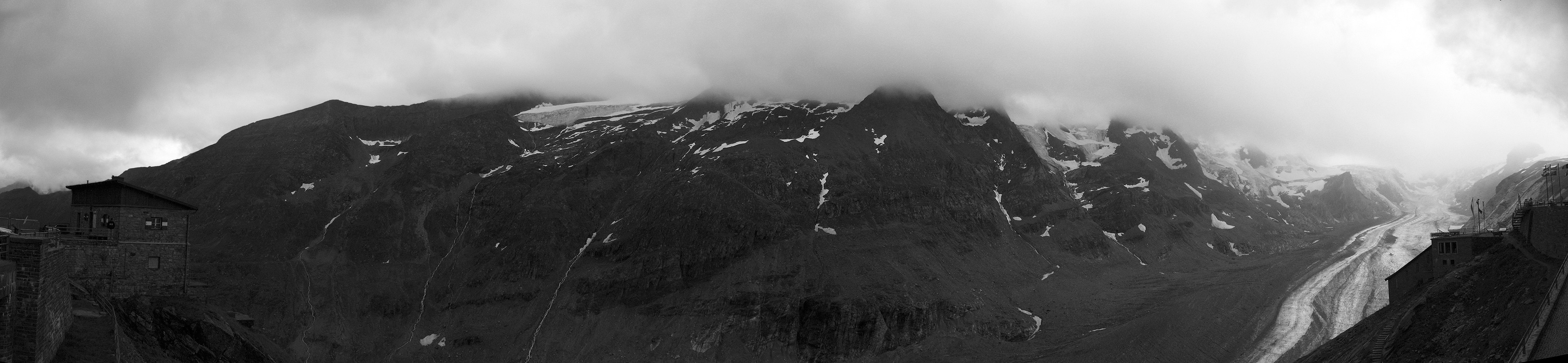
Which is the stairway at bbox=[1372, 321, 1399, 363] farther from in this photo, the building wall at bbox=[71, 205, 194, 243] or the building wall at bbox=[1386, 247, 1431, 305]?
the building wall at bbox=[71, 205, 194, 243]

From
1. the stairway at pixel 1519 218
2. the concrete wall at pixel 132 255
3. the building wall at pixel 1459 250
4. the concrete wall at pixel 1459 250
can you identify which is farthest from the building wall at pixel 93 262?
the concrete wall at pixel 1459 250

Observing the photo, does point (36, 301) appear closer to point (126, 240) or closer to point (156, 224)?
point (126, 240)

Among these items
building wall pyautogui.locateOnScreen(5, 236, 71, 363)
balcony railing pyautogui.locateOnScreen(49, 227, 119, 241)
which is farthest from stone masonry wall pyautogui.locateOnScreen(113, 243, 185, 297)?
building wall pyautogui.locateOnScreen(5, 236, 71, 363)

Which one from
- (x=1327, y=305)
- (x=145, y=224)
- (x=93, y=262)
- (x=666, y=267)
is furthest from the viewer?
(x=666, y=267)

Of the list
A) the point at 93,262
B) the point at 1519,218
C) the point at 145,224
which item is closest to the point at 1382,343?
the point at 1519,218

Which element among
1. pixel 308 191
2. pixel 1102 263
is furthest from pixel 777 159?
pixel 308 191

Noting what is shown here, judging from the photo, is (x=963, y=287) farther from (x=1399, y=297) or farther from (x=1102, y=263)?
(x=1399, y=297)
